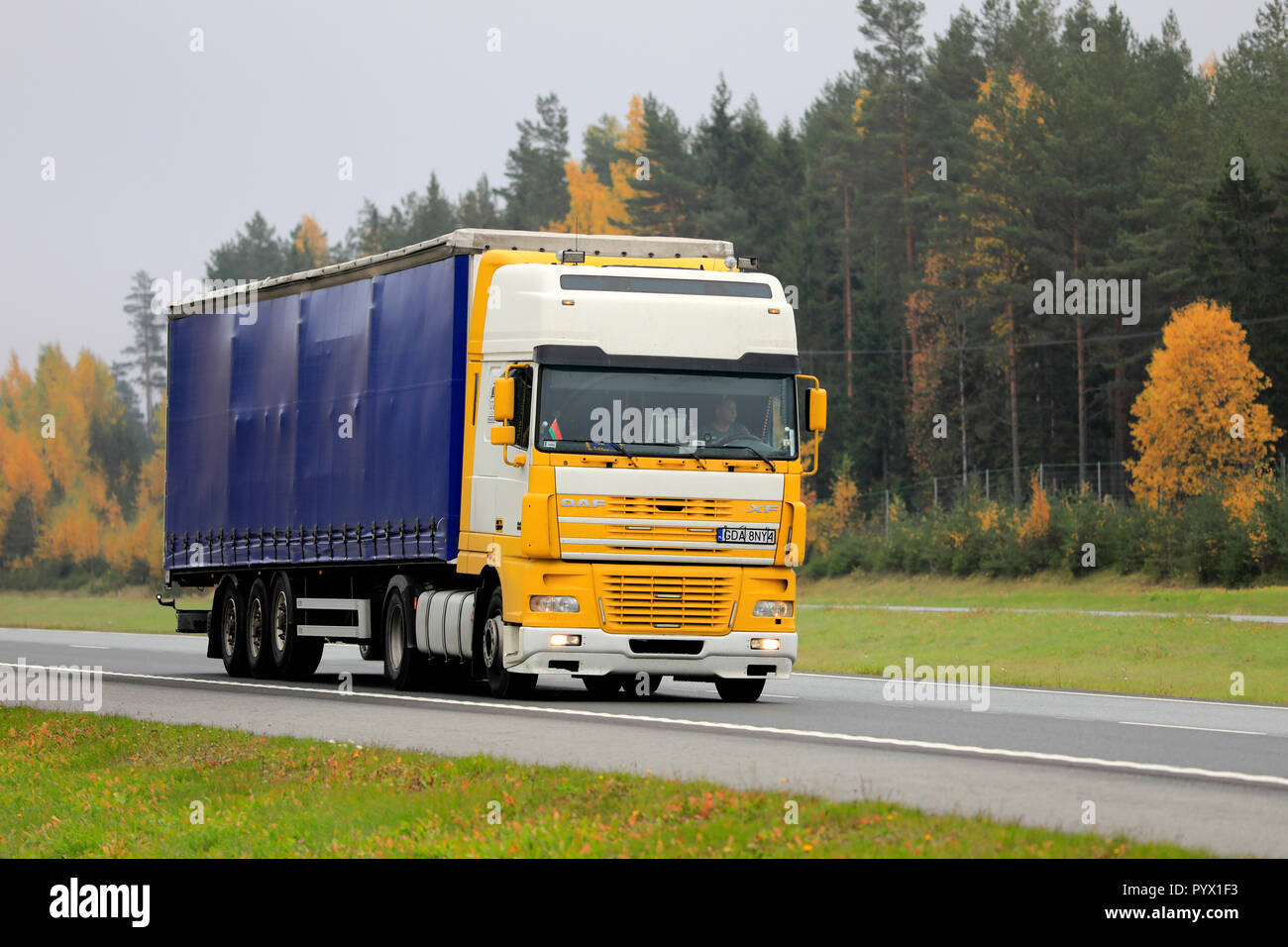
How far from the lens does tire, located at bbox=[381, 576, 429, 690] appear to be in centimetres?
2320

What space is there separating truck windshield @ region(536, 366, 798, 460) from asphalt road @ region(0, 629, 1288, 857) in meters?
2.58

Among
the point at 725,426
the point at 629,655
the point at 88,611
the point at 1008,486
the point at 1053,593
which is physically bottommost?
the point at 88,611

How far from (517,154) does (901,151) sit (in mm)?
46459

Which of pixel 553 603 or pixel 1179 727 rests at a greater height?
pixel 553 603

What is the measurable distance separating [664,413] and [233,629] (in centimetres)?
1050

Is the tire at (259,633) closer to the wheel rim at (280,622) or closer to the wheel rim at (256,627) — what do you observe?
the wheel rim at (256,627)

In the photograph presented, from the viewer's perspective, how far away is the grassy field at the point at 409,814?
9.88 metres

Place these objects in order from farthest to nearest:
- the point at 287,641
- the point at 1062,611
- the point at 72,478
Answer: the point at 72,478
the point at 1062,611
the point at 287,641

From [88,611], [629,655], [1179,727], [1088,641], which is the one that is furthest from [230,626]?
[88,611]

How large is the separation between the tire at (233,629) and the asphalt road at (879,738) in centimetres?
103

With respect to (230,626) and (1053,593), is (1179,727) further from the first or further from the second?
(1053,593)

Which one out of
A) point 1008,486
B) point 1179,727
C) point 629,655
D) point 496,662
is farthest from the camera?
point 1008,486

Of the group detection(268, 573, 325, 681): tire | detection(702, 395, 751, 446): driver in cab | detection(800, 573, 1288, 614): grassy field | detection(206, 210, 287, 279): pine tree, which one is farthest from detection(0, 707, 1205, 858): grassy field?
detection(206, 210, 287, 279): pine tree

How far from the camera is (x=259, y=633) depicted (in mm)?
27125
